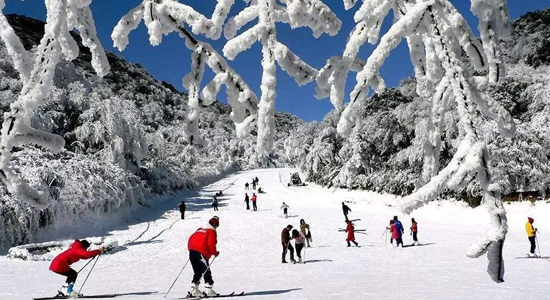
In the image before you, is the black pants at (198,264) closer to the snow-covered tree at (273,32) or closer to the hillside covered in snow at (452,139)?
the snow-covered tree at (273,32)

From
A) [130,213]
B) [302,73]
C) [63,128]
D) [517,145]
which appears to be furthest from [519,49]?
[302,73]

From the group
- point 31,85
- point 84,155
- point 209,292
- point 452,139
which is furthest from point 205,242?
point 452,139

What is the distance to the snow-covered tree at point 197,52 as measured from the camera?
2063mm

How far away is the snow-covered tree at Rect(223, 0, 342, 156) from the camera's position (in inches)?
74.9

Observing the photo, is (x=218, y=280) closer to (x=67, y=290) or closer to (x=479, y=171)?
(x=67, y=290)

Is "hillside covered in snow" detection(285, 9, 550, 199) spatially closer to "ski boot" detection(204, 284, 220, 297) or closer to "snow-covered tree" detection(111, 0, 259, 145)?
"ski boot" detection(204, 284, 220, 297)

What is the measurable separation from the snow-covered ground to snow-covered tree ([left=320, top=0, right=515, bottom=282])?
7.00 metres

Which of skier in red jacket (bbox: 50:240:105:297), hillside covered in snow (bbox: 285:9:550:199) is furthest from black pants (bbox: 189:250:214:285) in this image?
hillside covered in snow (bbox: 285:9:550:199)

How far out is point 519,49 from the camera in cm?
3309

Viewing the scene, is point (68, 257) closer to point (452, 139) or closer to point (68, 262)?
point (68, 262)

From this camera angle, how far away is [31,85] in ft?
5.97

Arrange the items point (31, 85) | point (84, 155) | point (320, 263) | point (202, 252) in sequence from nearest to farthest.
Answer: point (31, 85) → point (202, 252) → point (320, 263) → point (84, 155)

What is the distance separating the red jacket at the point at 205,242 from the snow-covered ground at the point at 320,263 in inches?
51.8

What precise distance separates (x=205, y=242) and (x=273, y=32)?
22.2 ft
